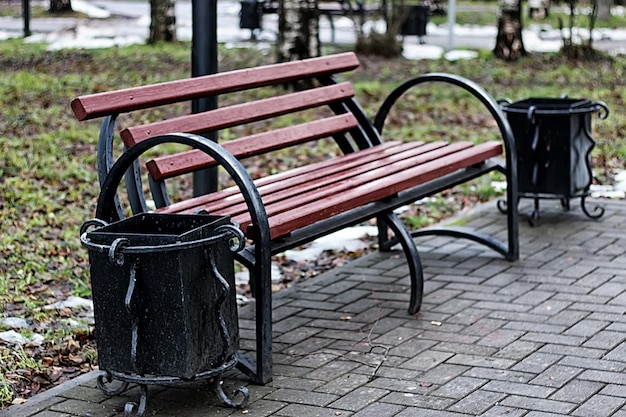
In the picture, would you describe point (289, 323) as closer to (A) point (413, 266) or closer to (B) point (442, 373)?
(A) point (413, 266)

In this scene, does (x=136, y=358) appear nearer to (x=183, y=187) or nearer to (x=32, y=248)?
(x=32, y=248)

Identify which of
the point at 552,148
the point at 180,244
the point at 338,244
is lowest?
the point at 338,244

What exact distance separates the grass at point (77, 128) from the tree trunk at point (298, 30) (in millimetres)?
693

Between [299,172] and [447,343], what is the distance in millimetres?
1282

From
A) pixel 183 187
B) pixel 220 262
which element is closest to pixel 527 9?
pixel 183 187

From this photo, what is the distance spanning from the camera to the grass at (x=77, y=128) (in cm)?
575

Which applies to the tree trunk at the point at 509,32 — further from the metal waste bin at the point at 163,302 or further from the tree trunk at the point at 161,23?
the metal waste bin at the point at 163,302

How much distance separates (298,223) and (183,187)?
357cm

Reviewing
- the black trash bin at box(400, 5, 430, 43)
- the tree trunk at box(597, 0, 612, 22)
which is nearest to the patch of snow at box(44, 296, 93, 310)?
the black trash bin at box(400, 5, 430, 43)

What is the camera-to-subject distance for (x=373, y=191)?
5211 mm

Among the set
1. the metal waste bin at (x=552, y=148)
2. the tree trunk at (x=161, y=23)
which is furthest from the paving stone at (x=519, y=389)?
the tree trunk at (x=161, y=23)

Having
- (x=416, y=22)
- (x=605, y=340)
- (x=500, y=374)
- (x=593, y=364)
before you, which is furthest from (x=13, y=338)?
(x=416, y=22)

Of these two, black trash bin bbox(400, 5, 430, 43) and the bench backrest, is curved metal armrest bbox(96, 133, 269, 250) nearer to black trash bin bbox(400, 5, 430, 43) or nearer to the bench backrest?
the bench backrest

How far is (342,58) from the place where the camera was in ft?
21.2
